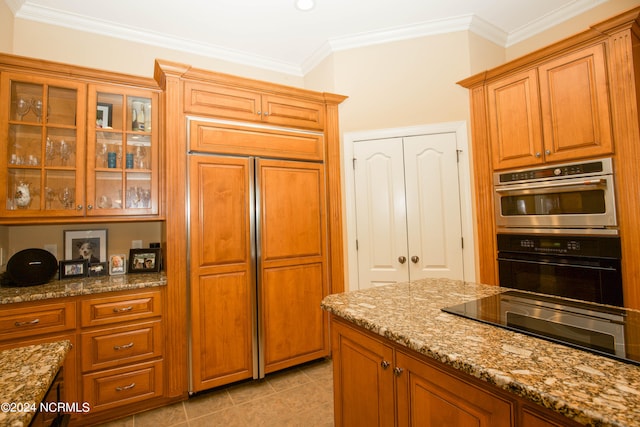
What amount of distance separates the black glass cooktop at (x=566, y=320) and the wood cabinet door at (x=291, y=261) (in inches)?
60.1

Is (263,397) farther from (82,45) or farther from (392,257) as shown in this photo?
(82,45)

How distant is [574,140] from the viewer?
2062mm

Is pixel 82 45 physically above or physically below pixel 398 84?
above

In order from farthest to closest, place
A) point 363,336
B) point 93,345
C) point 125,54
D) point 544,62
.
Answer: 1. point 125,54
2. point 544,62
3. point 93,345
4. point 363,336

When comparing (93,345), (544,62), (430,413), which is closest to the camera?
(430,413)

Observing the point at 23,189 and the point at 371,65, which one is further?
the point at 371,65

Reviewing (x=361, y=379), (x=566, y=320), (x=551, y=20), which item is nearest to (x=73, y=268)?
(x=361, y=379)

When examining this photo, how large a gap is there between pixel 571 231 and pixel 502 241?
1.46 feet

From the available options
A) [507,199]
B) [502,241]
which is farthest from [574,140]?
[502,241]

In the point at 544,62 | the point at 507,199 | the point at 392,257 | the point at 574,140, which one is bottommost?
the point at 392,257

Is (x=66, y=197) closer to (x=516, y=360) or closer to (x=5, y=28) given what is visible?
(x=5, y=28)

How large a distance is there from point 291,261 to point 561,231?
1.97m

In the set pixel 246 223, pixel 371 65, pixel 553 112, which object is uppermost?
pixel 371 65

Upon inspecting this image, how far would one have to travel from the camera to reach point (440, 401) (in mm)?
983
